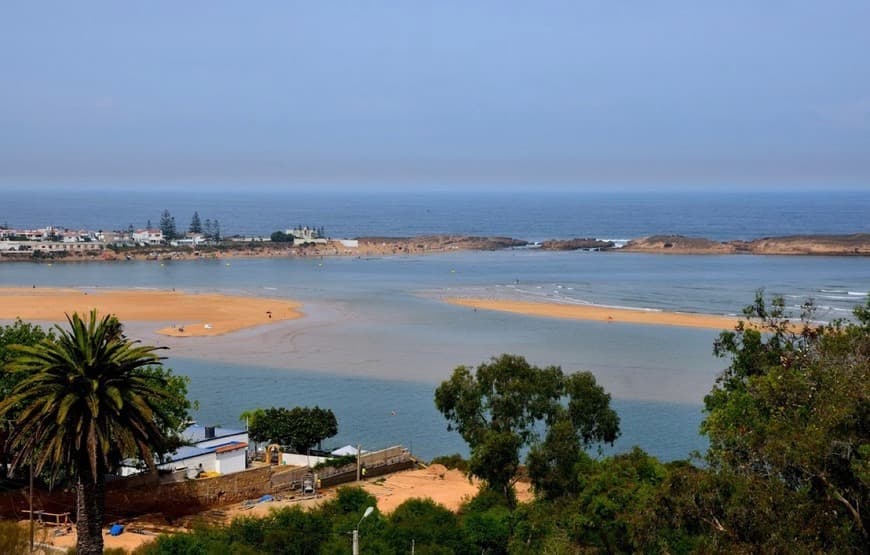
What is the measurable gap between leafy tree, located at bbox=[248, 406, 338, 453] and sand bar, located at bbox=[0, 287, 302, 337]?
30.8m

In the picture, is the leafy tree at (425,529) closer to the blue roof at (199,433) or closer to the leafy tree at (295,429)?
the blue roof at (199,433)

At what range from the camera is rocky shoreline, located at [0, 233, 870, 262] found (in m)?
134

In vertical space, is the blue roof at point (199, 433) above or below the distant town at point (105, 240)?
below

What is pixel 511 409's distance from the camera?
26.0 m

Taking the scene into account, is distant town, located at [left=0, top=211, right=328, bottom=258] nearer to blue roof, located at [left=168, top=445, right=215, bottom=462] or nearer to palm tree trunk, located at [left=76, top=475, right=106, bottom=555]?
Answer: blue roof, located at [left=168, top=445, right=215, bottom=462]

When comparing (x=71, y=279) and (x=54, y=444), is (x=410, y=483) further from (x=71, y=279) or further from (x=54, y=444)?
(x=71, y=279)

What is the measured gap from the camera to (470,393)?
26.5 m

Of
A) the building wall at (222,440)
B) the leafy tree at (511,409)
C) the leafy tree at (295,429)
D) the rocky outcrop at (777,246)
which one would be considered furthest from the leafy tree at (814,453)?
the rocky outcrop at (777,246)

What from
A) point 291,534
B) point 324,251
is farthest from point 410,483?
point 324,251

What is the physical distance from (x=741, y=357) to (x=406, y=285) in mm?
74329

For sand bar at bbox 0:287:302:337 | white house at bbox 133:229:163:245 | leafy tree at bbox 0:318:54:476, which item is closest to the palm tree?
leafy tree at bbox 0:318:54:476

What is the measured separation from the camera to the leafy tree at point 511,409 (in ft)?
84.0

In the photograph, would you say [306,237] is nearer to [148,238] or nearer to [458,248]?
[148,238]

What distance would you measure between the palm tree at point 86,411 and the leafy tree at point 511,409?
9.90 metres
